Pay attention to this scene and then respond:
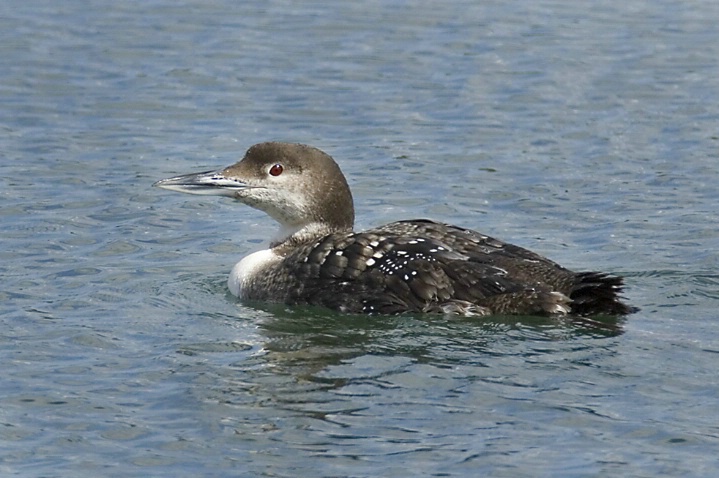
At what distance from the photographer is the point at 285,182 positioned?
8875 mm

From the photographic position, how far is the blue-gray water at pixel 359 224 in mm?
6398

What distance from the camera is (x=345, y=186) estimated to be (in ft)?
29.2

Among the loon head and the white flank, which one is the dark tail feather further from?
the white flank

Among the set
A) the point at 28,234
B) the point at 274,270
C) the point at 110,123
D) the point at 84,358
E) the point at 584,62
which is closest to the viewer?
the point at 84,358

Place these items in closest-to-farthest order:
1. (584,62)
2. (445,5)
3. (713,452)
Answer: (713,452) < (584,62) < (445,5)

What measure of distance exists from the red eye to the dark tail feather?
194 cm

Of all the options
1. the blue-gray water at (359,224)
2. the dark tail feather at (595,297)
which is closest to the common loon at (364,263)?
the dark tail feather at (595,297)

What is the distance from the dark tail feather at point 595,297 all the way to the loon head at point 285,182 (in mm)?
1660

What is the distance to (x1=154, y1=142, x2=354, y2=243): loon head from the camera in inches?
348

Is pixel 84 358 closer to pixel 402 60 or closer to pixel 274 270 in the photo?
pixel 274 270

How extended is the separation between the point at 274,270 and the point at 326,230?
46 cm

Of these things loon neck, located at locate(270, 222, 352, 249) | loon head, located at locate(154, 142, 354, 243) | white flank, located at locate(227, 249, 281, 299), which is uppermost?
loon head, located at locate(154, 142, 354, 243)

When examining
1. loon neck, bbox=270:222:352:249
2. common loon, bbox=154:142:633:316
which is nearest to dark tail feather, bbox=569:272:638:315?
common loon, bbox=154:142:633:316

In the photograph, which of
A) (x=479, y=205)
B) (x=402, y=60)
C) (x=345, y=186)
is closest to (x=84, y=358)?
(x=345, y=186)
